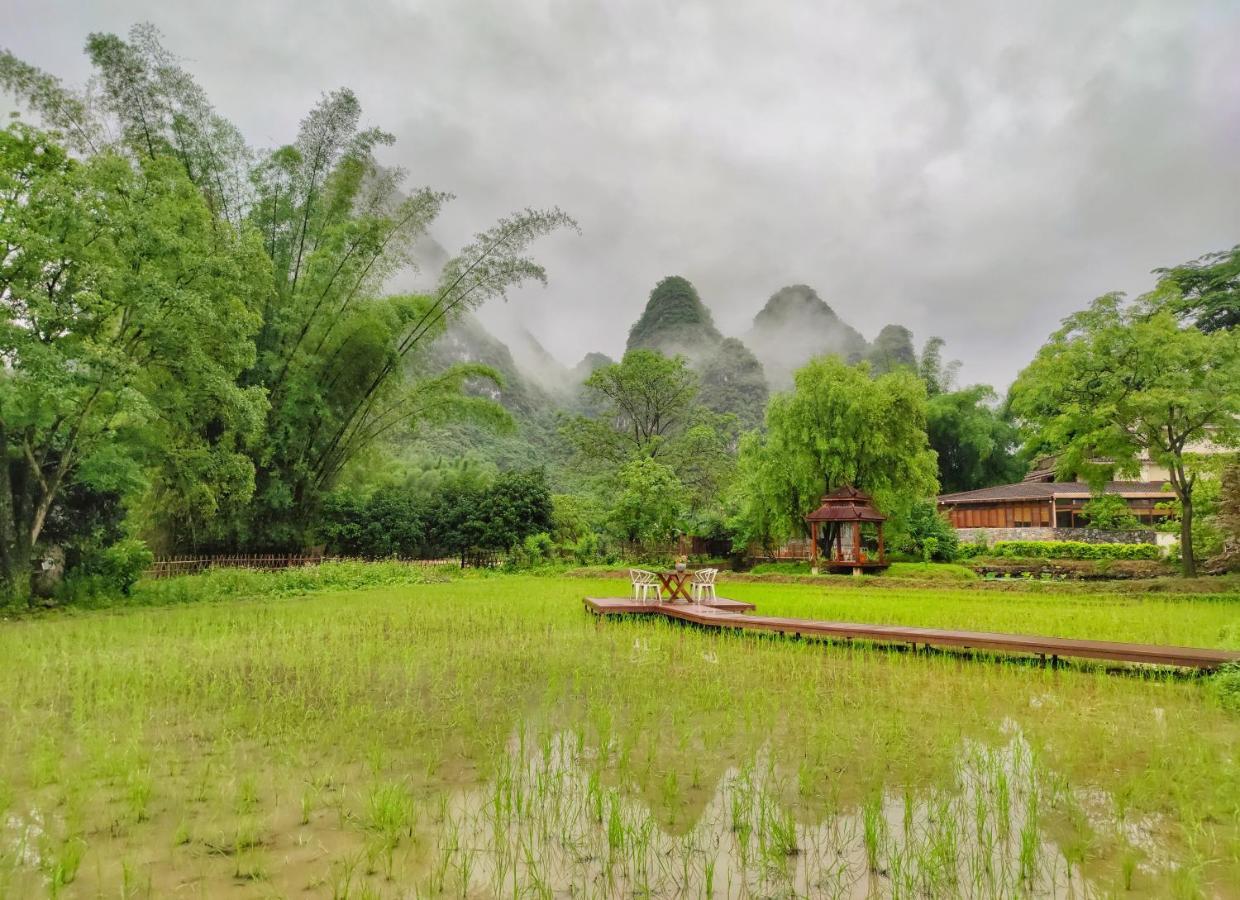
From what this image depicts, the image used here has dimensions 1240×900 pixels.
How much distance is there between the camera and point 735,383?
6034cm

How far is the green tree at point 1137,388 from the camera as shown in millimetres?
15398

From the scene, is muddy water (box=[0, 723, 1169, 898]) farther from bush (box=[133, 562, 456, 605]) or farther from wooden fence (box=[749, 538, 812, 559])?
wooden fence (box=[749, 538, 812, 559])

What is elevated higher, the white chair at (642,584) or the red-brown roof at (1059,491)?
the red-brown roof at (1059,491)

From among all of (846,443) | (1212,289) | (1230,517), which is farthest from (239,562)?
(1212,289)

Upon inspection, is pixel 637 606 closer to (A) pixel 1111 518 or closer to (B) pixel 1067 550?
(B) pixel 1067 550

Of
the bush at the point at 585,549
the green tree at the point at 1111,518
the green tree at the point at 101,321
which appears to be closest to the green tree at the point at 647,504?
the bush at the point at 585,549

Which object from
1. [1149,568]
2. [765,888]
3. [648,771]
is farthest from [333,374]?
[1149,568]

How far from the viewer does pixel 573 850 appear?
2895 mm

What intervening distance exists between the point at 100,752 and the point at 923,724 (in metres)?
5.26

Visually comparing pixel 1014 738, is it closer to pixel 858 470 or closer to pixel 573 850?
pixel 573 850

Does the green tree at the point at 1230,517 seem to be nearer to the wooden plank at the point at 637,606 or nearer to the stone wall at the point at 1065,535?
the stone wall at the point at 1065,535

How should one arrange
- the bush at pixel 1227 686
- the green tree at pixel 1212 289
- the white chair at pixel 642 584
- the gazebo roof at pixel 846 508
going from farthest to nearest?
the green tree at pixel 1212 289 < the gazebo roof at pixel 846 508 < the white chair at pixel 642 584 < the bush at pixel 1227 686

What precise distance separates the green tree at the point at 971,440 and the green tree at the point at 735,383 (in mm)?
18179

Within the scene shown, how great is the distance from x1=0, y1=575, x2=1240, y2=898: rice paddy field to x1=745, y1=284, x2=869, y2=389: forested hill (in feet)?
261
